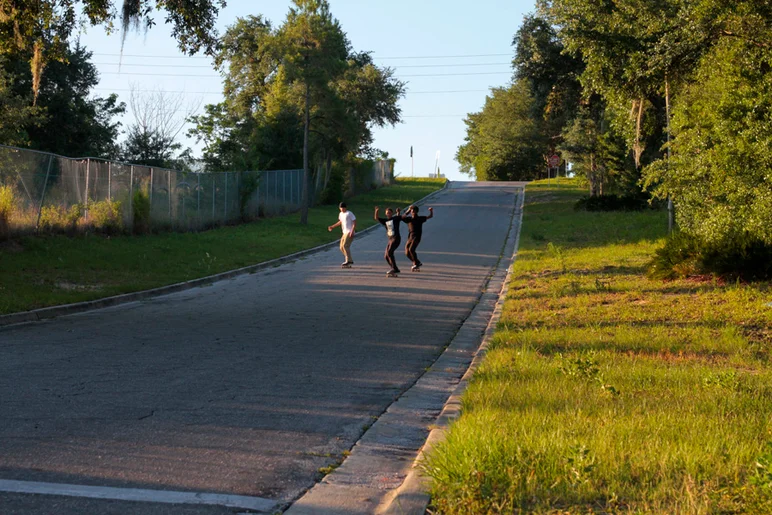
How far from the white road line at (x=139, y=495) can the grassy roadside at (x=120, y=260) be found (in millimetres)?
9394

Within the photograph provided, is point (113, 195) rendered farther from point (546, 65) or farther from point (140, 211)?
point (546, 65)

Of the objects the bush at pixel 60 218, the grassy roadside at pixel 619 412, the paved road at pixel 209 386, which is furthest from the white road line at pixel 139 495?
the bush at pixel 60 218

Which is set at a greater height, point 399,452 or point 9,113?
point 9,113

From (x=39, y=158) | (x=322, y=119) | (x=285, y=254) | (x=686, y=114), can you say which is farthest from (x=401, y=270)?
(x=322, y=119)

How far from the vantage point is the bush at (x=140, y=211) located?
27609mm

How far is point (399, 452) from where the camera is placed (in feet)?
21.5

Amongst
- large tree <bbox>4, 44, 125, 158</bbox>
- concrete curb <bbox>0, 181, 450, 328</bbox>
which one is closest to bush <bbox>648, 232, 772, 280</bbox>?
concrete curb <bbox>0, 181, 450, 328</bbox>

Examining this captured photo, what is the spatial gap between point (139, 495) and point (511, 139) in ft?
226

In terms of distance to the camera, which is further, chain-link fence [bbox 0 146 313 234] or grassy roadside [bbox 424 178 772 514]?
chain-link fence [bbox 0 146 313 234]

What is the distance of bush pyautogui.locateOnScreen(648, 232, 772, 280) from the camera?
16172 mm

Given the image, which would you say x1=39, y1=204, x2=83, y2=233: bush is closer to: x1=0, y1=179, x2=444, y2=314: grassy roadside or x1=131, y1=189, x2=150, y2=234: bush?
x1=0, y1=179, x2=444, y2=314: grassy roadside

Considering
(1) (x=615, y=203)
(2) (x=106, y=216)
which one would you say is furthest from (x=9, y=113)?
(1) (x=615, y=203)

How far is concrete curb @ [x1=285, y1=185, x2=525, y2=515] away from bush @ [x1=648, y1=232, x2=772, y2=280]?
7056 mm

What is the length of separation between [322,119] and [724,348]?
3389cm
